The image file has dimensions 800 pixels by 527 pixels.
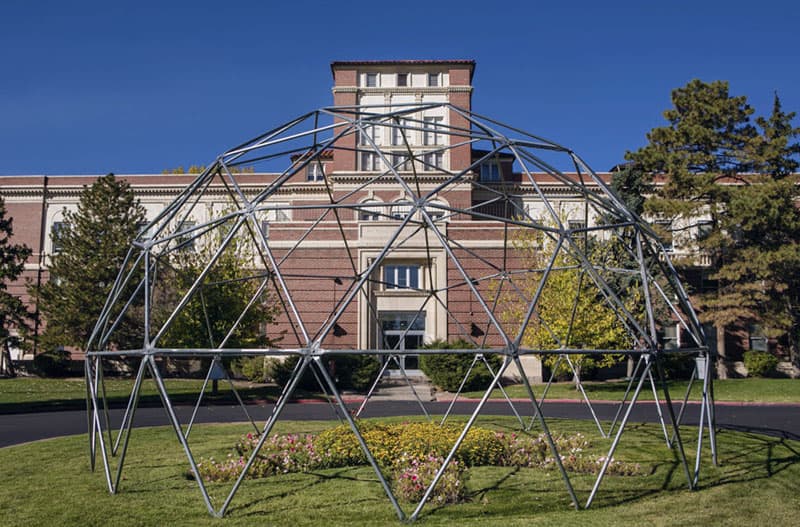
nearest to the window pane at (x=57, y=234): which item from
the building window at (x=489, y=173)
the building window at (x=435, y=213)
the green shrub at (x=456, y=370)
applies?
the green shrub at (x=456, y=370)

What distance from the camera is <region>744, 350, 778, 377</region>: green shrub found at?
39344 mm

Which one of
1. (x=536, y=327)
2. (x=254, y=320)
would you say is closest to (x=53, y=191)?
(x=254, y=320)

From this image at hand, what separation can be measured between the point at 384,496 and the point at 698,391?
24.6 meters

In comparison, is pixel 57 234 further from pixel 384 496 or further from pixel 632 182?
pixel 384 496

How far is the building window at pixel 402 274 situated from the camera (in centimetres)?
4019

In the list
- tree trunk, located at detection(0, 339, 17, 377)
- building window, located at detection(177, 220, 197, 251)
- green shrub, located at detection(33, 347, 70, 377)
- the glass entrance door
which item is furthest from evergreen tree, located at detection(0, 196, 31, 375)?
the glass entrance door

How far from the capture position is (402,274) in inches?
1598

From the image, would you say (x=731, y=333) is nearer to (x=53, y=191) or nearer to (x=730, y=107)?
(x=730, y=107)

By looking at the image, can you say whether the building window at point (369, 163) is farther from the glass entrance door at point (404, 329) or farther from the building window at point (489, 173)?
the glass entrance door at point (404, 329)

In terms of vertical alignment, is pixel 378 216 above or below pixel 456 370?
above

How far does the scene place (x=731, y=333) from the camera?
1706 inches

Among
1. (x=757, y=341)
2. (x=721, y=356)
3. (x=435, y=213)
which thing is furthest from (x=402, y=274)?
(x=757, y=341)

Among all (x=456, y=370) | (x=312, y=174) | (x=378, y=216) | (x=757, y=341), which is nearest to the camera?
(x=456, y=370)

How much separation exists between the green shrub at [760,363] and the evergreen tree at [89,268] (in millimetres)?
36692
